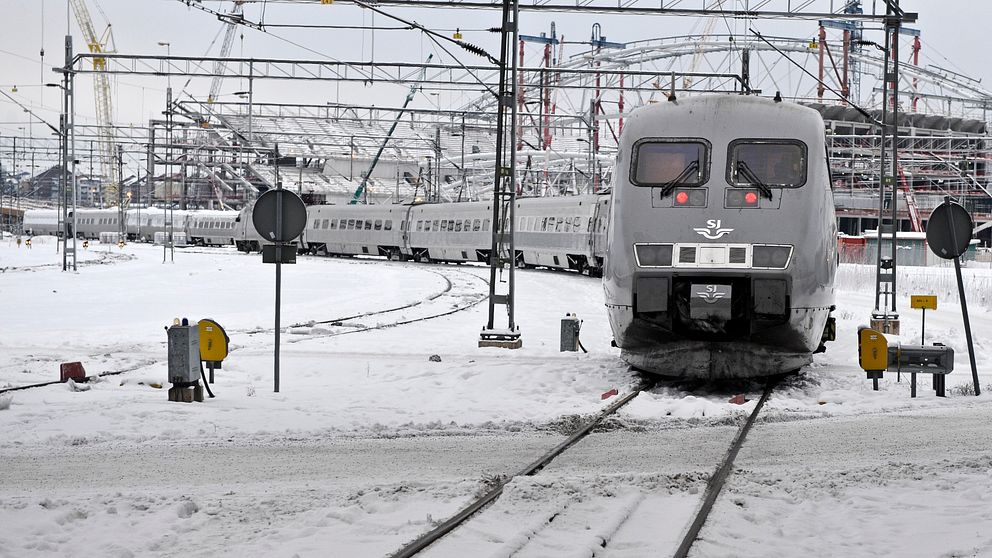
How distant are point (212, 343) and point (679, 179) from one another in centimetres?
578

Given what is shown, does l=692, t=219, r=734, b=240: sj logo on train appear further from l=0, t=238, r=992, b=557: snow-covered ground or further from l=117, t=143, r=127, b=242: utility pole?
l=117, t=143, r=127, b=242: utility pole

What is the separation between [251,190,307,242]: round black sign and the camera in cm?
1249

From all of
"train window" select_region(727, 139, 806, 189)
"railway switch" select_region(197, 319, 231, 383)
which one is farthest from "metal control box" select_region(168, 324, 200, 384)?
"train window" select_region(727, 139, 806, 189)

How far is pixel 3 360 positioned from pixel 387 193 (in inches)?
3572

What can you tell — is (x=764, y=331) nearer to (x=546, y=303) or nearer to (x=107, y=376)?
(x=107, y=376)

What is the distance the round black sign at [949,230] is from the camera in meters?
13.2

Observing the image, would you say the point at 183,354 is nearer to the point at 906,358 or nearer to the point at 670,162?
the point at 670,162

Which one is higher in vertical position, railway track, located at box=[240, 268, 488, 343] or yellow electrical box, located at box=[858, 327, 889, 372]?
yellow electrical box, located at box=[858, 327, 889, 372]

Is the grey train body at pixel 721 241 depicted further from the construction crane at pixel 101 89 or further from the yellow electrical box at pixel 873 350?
the construction crane at pixel 101 89

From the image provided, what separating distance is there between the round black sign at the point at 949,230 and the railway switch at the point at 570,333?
19.0 ft

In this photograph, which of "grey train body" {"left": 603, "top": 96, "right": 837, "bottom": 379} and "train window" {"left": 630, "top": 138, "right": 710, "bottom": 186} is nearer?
"grey train body" {"left": 603, "top": 96, "right": 837, "bottom": 379}

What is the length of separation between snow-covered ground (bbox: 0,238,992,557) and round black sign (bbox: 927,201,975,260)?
1675mm

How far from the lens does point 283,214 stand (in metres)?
12.6

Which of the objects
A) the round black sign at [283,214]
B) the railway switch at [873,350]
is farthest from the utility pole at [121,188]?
the railway switch at [873,350]
